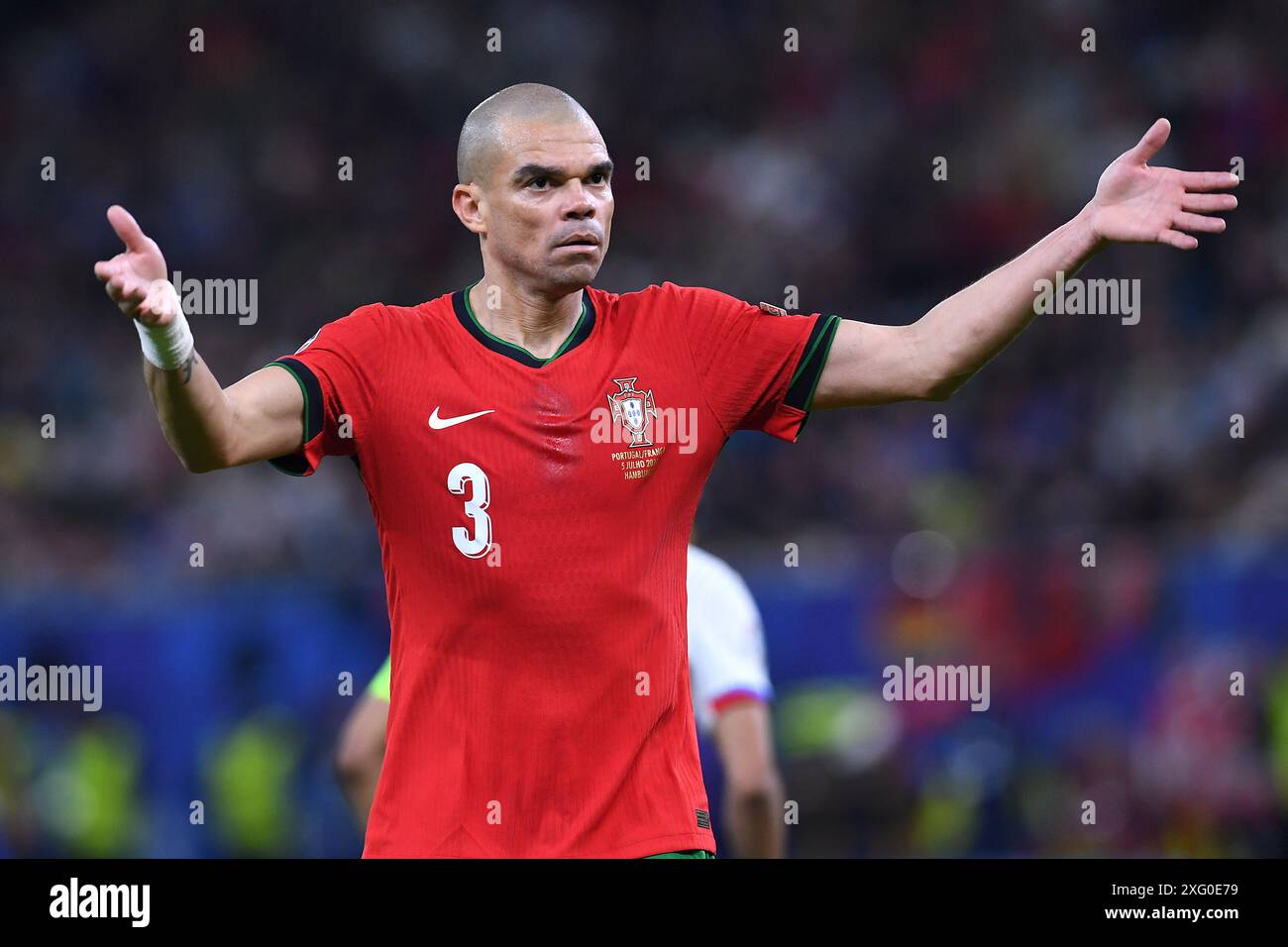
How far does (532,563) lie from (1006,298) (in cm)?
138

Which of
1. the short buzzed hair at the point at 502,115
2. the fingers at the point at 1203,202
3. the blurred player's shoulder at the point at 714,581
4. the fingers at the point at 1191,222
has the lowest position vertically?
the blurred player's shoulder at the point at 714,581

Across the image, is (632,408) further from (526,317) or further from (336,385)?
(336,385)

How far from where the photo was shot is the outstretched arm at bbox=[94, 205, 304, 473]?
4.08 metres

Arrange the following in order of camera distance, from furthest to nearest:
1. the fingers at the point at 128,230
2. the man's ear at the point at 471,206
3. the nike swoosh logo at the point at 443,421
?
1. the man's ear at the point at 471,206
2. the nike swoosh logo at the point at 443,421
3. the fingers at the point at 128,230

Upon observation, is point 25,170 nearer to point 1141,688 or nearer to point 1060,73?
point 1060,73

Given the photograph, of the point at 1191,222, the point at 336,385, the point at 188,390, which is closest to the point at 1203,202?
the point at 1191,222

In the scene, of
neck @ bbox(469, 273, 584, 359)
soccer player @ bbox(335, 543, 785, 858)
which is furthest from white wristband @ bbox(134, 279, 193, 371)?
soccer player @ bbox(335, 543, 785, 858)

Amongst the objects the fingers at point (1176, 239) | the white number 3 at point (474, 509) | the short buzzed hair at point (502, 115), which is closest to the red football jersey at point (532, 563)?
the white number 3 at point (474, 509)

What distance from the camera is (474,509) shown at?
14.9 feet

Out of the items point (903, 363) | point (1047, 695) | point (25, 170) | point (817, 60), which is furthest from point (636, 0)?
point (903, 363)

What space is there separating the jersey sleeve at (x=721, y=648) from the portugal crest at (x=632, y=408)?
2591 millimetres

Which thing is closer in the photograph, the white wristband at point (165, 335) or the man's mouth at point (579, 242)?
the white wristband at point (165, 335)

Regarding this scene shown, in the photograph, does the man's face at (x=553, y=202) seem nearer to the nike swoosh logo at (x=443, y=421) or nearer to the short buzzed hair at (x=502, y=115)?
the short buzzed hair at (x=502, y=115)

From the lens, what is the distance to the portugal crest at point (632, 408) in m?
4.64
